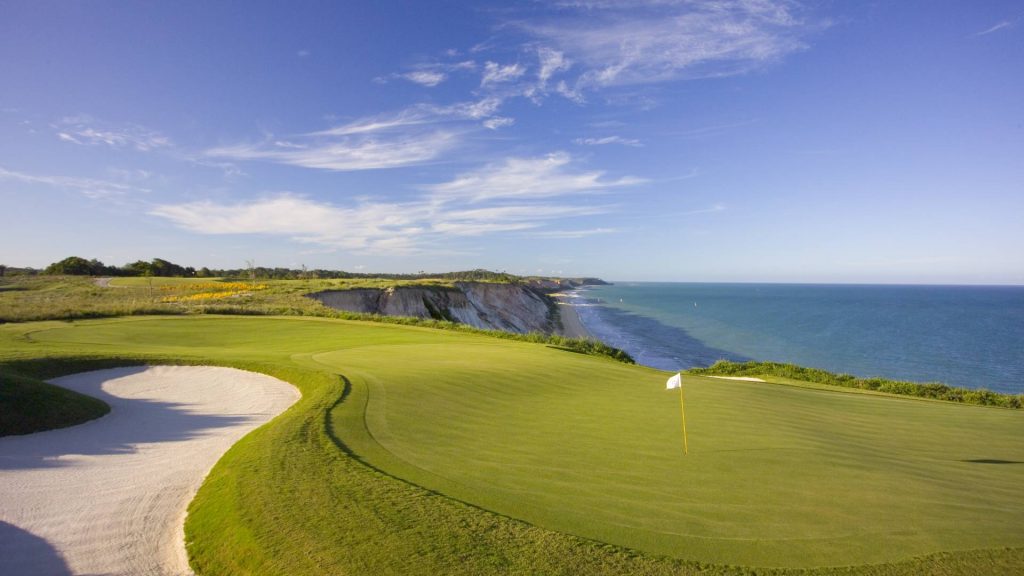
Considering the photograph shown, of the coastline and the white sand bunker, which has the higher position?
the white sand bunker

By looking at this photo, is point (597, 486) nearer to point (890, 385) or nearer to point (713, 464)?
point (713, 464)

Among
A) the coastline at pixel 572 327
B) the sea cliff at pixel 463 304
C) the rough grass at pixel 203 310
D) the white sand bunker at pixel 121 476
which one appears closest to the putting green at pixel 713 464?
the white sand bunker at pixel 121 476

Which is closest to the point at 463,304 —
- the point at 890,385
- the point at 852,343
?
the point at 852,343

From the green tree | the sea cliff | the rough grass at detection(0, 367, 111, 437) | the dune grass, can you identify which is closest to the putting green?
the dune grass

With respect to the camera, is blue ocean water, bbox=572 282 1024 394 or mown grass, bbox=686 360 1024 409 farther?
blue ocean water, bbox=572 282 1024 394

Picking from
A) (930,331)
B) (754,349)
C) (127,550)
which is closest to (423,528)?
(127,550)

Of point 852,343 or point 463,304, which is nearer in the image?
point 852,343

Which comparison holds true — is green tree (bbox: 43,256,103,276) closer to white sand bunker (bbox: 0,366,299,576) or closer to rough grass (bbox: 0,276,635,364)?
rough grass (bbox: 0,276,635,364)
